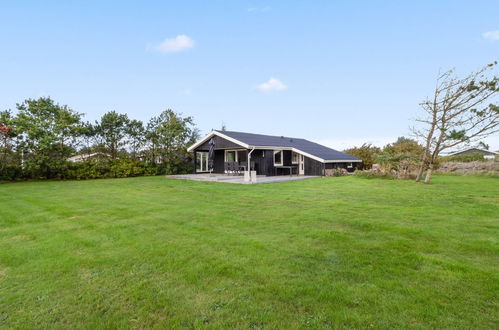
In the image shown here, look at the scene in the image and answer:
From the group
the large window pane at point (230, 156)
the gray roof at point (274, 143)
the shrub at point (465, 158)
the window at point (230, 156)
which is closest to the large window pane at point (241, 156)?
the window at point (230, 156)

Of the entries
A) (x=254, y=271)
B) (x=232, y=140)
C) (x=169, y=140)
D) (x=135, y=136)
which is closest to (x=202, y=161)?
(x=169, y=140)

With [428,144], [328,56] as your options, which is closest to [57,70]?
[328,56]

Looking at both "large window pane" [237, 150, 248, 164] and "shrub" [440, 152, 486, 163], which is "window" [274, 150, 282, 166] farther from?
"shrub" [440, 152, 486, 163]

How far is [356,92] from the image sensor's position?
61.1ft

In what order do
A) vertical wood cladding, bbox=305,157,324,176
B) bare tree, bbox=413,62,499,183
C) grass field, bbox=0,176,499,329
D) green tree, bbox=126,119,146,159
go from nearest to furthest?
grass field, bbox=0,176,499,329 < bare tree, bbox=413,62,499,183 < vertical wood cladding, bbox=305,157,324,176 < green tree, bbox=126,119,146,159

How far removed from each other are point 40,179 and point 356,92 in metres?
23.0

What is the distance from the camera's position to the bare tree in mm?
11945

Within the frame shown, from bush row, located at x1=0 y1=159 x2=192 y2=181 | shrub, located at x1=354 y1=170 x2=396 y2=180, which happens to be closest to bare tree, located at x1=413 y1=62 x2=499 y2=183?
shrub, located at x1=354 y1=170 x2=396 y2=180

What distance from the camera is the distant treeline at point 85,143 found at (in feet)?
51.1

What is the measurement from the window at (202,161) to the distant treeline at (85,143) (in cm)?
100

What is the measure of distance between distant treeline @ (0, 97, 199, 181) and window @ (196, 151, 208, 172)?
1002 millimetres

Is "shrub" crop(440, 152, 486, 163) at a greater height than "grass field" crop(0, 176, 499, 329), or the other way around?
"shrub" crop(440, 152, 486, 163)

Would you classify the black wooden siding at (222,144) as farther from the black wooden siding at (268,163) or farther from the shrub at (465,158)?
the shrub at (465,158)

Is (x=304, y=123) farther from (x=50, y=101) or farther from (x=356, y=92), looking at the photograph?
(x=50, y=101)
